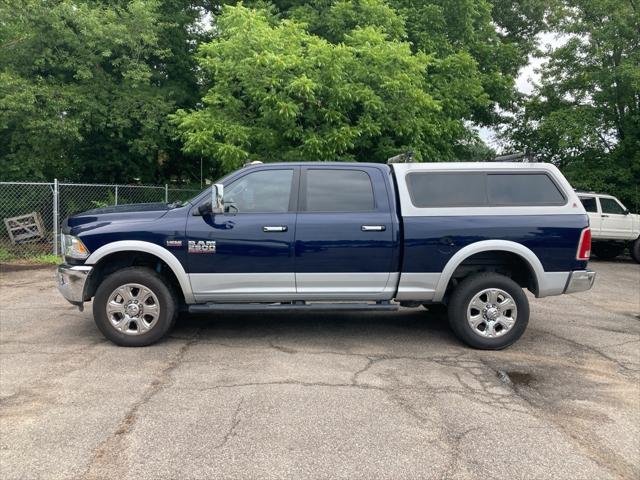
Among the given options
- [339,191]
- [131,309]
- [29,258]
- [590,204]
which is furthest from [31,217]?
[590,204]

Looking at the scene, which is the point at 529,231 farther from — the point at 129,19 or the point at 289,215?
the point at 129,19

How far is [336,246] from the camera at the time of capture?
562 centimetres

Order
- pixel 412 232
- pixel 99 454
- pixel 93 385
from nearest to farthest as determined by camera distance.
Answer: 1. pixel 99 454
2. pixel 93 385
3. pixel 412 232

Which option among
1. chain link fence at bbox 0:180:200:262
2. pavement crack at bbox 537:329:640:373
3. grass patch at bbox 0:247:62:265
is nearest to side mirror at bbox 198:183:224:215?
pavement crack at bbox 537:329:640:373

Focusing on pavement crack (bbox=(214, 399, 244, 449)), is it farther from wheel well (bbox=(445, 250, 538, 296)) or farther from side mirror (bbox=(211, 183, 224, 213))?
wheel well (bbox=(445, 250, 538, 296))

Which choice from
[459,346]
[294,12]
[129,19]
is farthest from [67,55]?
[459,346]

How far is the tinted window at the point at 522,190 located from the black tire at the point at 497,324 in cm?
91

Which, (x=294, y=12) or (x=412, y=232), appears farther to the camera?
(x=294, y=12)

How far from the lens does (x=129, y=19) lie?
13711mm

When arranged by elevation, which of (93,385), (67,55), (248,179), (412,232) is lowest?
(93,385)

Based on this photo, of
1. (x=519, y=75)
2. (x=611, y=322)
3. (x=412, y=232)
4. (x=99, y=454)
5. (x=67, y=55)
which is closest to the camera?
(x=99, y=454)

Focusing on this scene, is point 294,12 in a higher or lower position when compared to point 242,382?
higher

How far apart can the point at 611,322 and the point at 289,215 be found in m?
4.99

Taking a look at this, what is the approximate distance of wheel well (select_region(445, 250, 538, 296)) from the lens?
5.89 m
